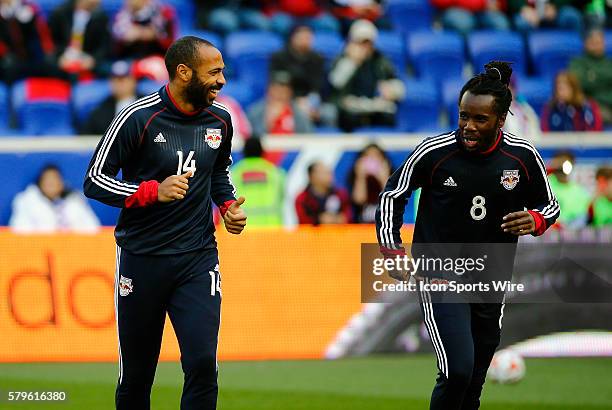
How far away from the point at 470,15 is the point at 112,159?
11.0 m

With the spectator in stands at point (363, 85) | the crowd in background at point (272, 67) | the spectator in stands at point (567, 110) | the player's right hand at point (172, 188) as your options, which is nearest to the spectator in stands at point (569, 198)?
the crowd in background at point (272, 67)

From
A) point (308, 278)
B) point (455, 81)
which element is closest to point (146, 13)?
point (455, 81)

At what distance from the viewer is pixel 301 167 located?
13.3m

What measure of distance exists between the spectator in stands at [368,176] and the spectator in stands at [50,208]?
2.91 metres

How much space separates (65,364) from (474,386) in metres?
4.54

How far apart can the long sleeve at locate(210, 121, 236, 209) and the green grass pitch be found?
233 cm

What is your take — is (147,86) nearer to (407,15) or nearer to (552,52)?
(407,15)

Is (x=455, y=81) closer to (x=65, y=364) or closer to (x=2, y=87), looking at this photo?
(x=2, y=87)

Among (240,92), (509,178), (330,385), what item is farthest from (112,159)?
(240,92)

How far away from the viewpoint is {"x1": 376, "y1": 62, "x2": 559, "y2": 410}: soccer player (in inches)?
252

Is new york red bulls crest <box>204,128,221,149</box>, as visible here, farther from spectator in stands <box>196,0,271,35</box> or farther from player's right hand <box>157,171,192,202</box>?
spectator in stands <box>196,0,271,35</box>

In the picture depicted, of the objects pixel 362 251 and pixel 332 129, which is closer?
pixel 362 251

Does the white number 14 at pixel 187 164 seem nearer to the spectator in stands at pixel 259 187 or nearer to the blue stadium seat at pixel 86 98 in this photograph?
the spectator in stands at pixel 259 187

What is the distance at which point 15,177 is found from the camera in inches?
497
